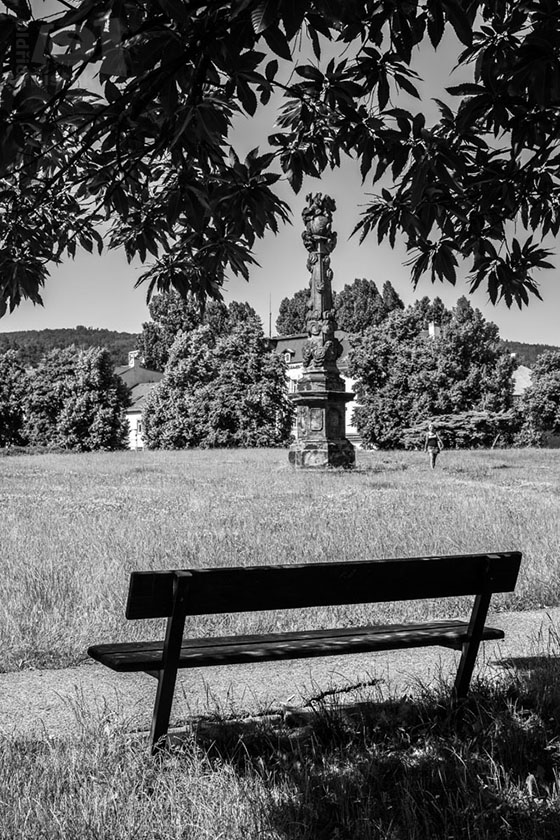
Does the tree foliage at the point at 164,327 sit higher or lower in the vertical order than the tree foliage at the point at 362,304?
lower

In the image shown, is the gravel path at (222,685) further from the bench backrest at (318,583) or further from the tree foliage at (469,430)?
the tree foliage at (469,430)

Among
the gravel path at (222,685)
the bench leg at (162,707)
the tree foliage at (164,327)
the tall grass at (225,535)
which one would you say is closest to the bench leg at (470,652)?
the gravel path at (222,685)

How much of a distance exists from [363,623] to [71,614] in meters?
2.18

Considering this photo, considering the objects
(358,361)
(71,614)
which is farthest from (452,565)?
(358,361)

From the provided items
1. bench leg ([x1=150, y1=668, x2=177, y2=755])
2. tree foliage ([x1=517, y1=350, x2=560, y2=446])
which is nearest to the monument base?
bench leg ([x1=150, y1=668, x2=177, y2=755])

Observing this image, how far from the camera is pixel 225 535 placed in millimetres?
9211

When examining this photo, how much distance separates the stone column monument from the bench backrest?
15709 mm

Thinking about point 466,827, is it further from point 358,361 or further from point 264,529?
point 358,361

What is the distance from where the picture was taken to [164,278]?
4926mm

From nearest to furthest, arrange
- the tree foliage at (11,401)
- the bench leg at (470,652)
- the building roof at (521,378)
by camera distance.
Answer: the bench leg at (470,652) → the tree foliage at (11,401) → the building roof at (521,378)

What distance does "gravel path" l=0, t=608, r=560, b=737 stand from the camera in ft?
13.3

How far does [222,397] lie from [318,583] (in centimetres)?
4186

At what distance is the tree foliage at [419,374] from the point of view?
1882 inches

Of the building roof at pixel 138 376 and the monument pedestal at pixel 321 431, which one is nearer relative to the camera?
the monument pedestal at pixel 321 431
